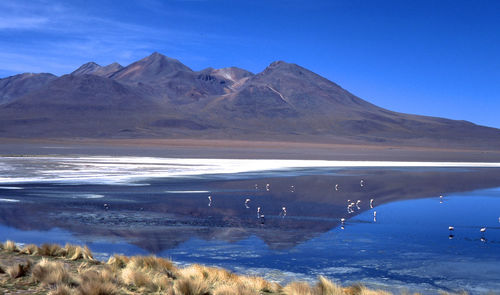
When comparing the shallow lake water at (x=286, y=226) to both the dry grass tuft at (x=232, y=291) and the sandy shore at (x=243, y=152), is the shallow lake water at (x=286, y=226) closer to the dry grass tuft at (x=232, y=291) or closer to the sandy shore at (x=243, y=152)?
the dry grass tuft at (x=232, y=291)

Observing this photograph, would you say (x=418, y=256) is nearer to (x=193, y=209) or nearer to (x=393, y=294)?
(x=393, y=294)

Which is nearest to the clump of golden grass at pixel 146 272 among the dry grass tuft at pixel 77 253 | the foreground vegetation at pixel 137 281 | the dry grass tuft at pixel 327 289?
the foreground vegetation at pixel 137 281

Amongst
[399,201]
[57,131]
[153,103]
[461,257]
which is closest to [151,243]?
[461,257]

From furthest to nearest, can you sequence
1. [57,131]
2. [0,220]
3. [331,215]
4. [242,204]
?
1. [57,131]
2. [242,204]
3. [331,215]
4. [0,220]

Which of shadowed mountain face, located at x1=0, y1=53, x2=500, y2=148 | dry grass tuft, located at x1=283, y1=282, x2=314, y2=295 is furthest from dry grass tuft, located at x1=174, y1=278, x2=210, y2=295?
shadowed mountain face, located at x1=0, y1=53, x2=500, y2=148

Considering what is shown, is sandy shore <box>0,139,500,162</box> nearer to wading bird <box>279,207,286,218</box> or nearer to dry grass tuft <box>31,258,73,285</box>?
wading bird <box>279,207,286,218</box>
